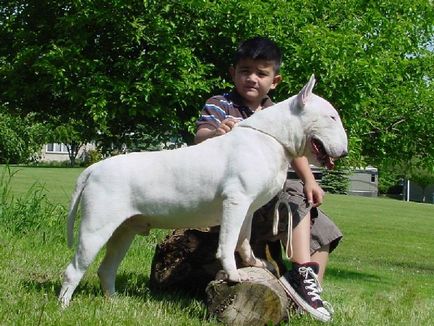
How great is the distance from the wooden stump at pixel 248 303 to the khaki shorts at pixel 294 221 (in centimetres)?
75

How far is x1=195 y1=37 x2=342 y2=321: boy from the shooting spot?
4.67 m

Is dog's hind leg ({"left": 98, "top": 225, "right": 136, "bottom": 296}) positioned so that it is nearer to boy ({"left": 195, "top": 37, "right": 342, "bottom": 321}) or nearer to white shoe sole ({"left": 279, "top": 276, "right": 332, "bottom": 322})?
boy ({"left": 195, "top": 37, "right": 342, "bottom": 321})

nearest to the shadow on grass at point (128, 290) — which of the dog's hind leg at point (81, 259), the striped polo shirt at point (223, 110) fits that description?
the dog's hind leg at point (81, 259)

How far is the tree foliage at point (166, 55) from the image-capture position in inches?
322

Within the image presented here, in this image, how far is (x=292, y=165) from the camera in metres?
4.86

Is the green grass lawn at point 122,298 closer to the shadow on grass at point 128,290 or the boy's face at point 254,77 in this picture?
the shadow on grass at point 128,290

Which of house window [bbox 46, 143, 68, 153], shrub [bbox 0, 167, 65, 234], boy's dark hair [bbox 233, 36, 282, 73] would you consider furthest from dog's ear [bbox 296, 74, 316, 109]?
house window [bbox 46, 143, 68, 153]

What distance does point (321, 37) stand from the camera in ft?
27.4

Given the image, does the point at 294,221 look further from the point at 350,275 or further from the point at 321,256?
the point at 350,275

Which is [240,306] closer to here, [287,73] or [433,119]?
[287,73]

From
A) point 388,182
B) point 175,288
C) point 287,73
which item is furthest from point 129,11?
point 388,182

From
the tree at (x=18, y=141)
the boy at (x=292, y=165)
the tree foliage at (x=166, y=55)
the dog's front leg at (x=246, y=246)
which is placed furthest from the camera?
the tree at (x=18, y=141)

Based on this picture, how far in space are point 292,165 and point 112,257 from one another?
4.29 ft

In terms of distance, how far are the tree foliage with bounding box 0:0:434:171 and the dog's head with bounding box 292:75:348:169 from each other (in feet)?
12.7
